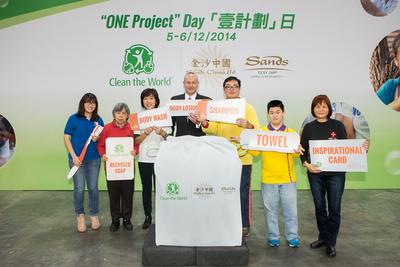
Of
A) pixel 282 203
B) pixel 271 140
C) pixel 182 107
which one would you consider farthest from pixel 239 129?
pixel 282 203

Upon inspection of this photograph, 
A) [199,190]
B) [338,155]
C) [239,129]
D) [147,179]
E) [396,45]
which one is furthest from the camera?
[396,45]

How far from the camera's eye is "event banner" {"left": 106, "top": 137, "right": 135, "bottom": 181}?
330 centimetres

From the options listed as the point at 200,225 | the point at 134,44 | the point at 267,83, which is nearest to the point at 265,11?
the point at 267,83

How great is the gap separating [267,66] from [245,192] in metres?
2.18

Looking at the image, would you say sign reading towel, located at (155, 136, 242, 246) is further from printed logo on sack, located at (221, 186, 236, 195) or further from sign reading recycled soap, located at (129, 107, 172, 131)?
sign reading recycled soap, located at (129, 107, 172, 131)

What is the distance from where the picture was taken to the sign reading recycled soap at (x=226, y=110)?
3049 millimetres

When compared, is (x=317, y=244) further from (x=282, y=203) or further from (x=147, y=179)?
(x=147, y=179)

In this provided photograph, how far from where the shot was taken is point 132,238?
131 inches

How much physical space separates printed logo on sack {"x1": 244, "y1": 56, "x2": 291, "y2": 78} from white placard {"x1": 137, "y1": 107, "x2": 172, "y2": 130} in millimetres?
1988

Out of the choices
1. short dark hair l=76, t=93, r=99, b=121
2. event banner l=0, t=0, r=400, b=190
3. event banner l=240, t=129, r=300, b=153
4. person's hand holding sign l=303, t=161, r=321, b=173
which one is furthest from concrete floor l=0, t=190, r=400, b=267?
short dark hair l=76, t=93, r=99, b=121

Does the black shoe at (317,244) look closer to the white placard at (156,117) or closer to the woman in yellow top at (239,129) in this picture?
the woman in yellow top at (239,129)

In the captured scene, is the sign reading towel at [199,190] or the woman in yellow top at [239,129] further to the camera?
the woman in yellow top at [239,129]

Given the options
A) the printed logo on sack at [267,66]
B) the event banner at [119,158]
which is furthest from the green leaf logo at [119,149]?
the printed logo on sack at [267,66]

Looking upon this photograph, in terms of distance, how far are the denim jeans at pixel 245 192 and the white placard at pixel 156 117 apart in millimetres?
782
